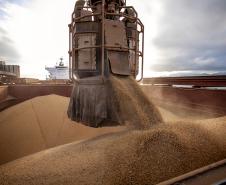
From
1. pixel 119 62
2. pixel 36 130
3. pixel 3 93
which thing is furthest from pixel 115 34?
pixel 3 93

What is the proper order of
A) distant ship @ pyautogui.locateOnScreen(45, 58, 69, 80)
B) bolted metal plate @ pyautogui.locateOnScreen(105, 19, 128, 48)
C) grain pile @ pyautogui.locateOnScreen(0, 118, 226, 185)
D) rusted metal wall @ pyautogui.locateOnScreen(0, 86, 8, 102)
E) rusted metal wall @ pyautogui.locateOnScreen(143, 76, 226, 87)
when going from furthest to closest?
distant ship @ pyautogui.locateOnScreen(45, 58, 69, 80) → rusted metal wall @ pyautogui.locateOnScreen(0, 86, 8, 102) → rusted metal wall @ pyautogui.locateOnScreen(143, 76, 226, 87) → bolted metal plate @ pyautogui.locateOnScreen(105, 19, 128, 48) → grain pile @ pyautogui.locateOnScreen(0, 118, 226, 185)

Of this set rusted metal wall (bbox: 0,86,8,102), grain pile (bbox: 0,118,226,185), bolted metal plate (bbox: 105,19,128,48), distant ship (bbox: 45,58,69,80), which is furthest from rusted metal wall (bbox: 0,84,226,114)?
distant ship (bbox: 45,58,69,80)

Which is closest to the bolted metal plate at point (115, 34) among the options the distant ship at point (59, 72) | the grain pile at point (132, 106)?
the grain pile at point (132, 106)

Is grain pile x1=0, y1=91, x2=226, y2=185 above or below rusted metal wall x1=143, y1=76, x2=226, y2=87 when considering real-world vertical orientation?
below

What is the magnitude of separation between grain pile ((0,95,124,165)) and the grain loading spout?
54cm

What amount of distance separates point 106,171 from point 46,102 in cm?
423

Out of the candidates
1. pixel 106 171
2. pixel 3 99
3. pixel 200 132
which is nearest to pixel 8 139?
pixel 3 99

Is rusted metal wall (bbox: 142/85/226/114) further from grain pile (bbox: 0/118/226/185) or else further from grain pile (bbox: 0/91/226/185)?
grain pile (bbox: 0/118/226/185)

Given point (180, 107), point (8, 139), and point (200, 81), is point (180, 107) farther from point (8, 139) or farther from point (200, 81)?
point (8, 139)

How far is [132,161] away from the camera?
1.96 meters

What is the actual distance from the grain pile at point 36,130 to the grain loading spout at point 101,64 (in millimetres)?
542

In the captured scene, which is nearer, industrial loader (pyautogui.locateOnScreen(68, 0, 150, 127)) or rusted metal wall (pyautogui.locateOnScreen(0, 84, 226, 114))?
industrial loader (pyautogui.locateOnScreen(68, 0, 150, 127))

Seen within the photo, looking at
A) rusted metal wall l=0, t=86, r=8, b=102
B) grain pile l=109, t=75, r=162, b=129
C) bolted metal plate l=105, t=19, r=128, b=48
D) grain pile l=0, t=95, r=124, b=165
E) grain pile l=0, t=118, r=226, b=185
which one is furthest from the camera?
rusted metal wall l=0, t=86, r=8, b=102

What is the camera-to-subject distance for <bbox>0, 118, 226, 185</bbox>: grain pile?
1846mm
